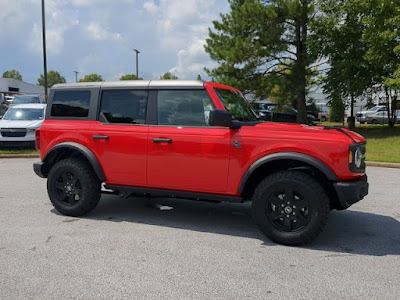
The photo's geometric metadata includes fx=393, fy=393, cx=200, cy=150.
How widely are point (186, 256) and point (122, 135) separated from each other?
6.00 ft

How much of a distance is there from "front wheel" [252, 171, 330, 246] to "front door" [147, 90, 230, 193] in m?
0.51

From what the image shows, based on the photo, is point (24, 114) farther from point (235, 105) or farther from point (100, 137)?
point (235, 105)

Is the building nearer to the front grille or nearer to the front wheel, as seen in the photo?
the front grille

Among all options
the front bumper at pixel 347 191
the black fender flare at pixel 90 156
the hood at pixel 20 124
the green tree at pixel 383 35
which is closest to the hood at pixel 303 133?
the front bumper at pixel 347 191

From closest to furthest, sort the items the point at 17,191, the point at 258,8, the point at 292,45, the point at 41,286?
the point at 41,286 < the point at 17,191 < the point at 258,8 < the point at 292,45

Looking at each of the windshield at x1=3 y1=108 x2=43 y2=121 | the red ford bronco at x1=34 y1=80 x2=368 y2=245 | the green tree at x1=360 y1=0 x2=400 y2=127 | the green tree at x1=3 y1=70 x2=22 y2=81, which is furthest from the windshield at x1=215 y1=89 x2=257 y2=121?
the green tree at x1=3 y1=70 x2=22 y2=81

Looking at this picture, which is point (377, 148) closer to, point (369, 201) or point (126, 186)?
point (369, 201)

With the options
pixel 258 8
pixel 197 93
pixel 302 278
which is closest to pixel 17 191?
pixel 197 93

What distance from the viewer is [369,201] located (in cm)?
643

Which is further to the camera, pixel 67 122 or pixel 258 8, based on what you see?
pixel 258 8

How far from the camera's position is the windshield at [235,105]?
4.87 m

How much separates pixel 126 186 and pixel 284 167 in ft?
6.66

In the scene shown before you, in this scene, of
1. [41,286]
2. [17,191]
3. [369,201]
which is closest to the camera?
[41,286]

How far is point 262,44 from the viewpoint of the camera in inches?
758
